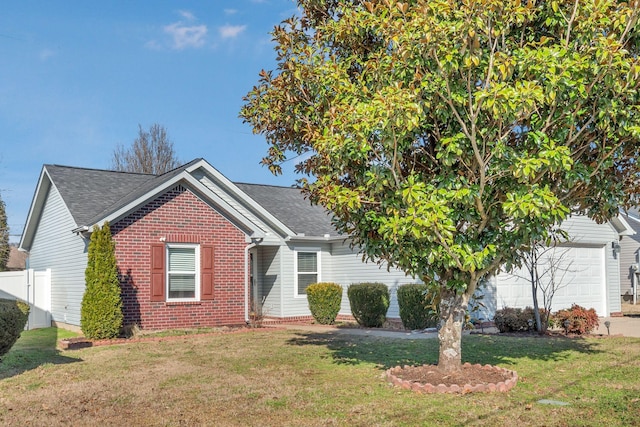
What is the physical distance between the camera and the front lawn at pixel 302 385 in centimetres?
681

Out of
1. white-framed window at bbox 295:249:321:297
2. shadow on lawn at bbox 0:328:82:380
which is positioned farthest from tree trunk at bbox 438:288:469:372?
white-framed window at bbox 295:249:321:297

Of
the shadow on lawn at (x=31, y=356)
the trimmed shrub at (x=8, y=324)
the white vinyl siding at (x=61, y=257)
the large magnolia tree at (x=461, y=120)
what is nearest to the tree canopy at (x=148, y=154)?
the white vinyl siding at (x=61, y=257)

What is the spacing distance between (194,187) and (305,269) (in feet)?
18.2

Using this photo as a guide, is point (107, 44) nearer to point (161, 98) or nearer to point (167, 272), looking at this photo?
point (161, 98)

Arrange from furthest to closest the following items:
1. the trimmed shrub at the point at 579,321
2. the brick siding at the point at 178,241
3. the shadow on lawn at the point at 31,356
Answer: the brick siding at the point at 178,241, the trimmed shrub at the point at 579,321, the shadow on lawn at the point at 31,356

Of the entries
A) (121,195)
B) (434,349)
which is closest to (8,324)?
(434,349)

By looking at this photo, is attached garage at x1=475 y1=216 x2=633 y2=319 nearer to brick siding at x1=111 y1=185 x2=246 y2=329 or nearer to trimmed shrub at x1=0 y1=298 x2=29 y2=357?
brick siding at x1=111 y1=185 x2=246 y2=329

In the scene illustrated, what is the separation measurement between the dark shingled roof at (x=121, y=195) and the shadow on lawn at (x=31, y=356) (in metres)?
3.22

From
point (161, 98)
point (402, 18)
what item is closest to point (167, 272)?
point (402, 18)

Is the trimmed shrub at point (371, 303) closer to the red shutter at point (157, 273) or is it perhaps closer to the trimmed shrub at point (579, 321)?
the trimmed shrub at point (579, 321)

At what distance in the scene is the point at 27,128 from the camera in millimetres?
31797

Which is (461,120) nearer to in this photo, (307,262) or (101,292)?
(101,292)

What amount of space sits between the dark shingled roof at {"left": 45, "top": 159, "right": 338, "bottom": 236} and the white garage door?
600 cm

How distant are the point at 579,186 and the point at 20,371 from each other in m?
9.47
